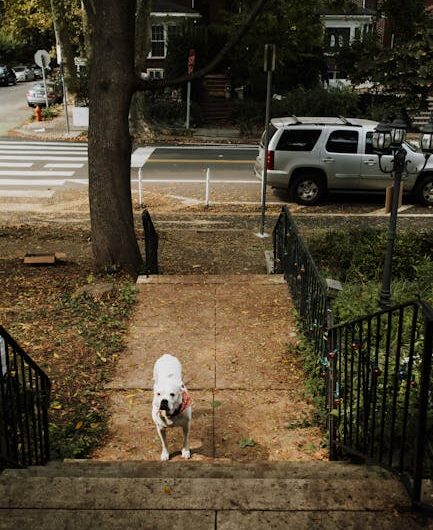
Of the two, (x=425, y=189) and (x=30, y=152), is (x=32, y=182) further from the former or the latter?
(x=425, y=189)

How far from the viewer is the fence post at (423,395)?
3.10 m

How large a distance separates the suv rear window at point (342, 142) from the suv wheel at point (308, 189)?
800 millimetres

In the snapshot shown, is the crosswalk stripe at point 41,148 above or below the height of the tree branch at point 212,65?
below

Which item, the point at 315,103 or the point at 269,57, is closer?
the point at 269,57

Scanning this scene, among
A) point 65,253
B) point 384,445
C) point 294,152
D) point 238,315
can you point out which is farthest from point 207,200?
point 384,445

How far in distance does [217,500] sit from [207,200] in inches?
489

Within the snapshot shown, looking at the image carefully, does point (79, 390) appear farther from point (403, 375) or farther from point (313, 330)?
point (403, 375)

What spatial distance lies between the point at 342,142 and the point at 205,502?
42.7ft

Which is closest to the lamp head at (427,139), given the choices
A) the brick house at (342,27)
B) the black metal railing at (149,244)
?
the black metal railing at (149,244)

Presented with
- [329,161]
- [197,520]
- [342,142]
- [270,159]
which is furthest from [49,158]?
[197,520]

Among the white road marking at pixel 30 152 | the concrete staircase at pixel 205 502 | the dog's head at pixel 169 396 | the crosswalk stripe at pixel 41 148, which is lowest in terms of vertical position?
the white road marking at pixel 30 152

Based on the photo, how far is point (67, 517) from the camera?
3336 millimetres

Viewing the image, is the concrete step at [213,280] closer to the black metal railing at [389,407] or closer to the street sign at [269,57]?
the black metal railing at [389,407]

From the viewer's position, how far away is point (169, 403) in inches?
187
